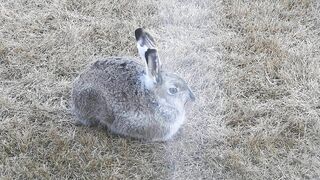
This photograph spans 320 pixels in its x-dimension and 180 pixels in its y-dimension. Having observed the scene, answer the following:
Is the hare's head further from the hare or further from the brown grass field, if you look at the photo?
the brown grass field

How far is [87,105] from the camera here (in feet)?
11.7

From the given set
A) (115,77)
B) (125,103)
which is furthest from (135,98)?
(115,77)

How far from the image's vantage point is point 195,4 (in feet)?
16.3

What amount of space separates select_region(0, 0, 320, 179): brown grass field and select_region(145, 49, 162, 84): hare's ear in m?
0.47

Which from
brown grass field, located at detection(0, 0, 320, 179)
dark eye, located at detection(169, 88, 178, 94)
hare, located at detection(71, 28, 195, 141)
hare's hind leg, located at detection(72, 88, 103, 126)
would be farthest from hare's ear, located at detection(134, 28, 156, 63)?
brown grass field, located at detection(0, 0, 320, 179)

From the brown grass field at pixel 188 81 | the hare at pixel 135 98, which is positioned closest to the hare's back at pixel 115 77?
the hare at pixel 135 98

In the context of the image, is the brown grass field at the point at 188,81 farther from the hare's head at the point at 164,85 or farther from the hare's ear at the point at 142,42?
the hare's ear at the point at 142,42

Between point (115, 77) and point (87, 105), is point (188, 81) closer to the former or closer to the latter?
point (115, 77)

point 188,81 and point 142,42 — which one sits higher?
point 142,42

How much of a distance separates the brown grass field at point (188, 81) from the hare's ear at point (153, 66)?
470mm

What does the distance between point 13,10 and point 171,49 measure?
1.49m

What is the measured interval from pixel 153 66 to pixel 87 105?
0.58 m

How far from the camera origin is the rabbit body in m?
3.46

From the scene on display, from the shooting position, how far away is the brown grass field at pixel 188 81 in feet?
11.2
